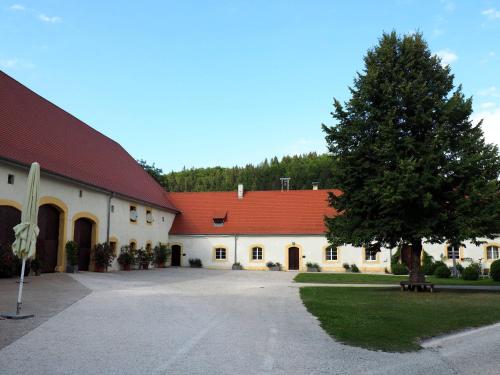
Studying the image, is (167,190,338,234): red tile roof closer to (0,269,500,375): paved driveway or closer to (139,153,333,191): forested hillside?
(0,269,500,375): paved driveway

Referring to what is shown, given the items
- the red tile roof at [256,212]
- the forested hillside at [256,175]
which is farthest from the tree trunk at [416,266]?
the forested hillside at [256,175]

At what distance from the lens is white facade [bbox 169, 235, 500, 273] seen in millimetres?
35312

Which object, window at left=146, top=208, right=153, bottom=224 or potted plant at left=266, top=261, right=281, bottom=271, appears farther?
potted plant at left=266, top=261, right=281, bottom=271

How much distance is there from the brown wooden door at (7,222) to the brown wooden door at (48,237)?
2010 mm

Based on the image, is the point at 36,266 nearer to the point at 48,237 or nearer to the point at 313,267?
the point at 48,237

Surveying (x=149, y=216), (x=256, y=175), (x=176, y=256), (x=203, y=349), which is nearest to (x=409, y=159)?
(x=203, y=349)

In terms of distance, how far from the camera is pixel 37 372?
573cm

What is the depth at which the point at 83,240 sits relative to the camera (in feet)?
81.3

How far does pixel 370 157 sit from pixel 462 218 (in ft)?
13.0

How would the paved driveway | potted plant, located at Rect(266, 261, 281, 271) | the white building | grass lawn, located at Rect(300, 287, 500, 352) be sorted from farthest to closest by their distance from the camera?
1. potted plant, located at Rect(266, 261, 281, 271)
2. the white building
3. grass lawn, located at Rect(300, 287, 500, 352)
4. the paved driveway

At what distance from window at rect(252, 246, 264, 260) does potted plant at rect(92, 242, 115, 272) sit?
14654mm

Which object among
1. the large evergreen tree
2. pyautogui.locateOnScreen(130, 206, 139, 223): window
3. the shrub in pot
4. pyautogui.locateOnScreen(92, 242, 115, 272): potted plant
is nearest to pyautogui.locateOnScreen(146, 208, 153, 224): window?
pyautogui.locateOnScreen(130, 206, 139, 223): window

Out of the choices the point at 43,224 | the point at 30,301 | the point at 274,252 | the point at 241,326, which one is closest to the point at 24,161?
the point at 43,224

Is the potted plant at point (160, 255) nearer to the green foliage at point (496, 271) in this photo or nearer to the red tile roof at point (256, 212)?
the red tile roof at point (256, 212)
